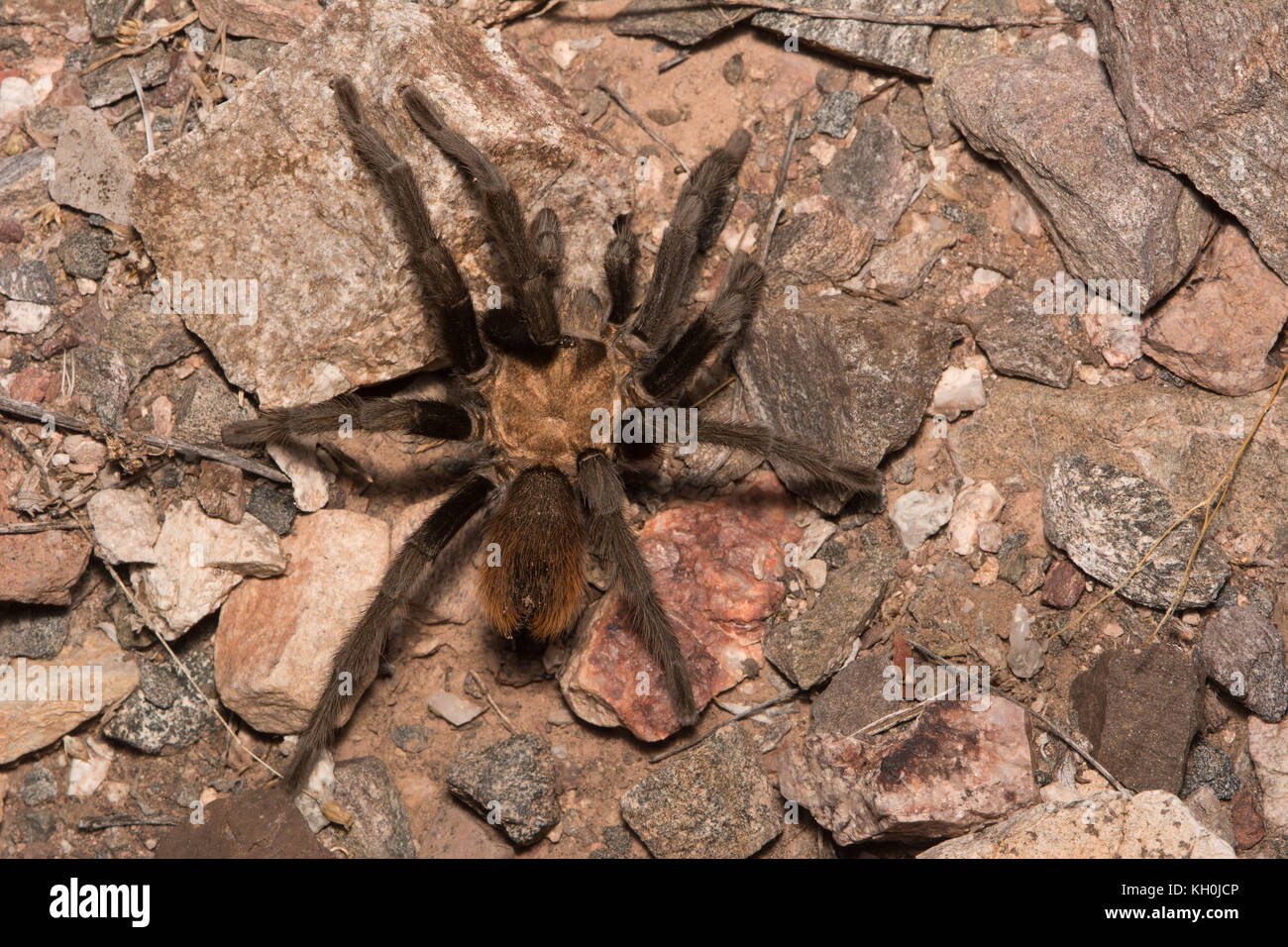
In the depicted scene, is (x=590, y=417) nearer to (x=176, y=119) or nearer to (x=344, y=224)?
(x=344, y=224)

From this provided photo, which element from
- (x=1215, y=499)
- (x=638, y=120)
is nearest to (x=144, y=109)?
(x=638, y=120)

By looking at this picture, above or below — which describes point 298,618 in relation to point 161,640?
above

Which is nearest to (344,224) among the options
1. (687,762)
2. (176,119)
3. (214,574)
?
(176,119)

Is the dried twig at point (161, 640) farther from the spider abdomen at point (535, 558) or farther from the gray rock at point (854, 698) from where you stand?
the gray rock at point (854, 698)

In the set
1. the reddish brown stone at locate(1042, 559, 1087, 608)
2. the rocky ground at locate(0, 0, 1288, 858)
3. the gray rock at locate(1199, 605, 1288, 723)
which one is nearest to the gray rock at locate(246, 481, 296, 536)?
the rocky ground at locate(0, 0, 1288, 858)

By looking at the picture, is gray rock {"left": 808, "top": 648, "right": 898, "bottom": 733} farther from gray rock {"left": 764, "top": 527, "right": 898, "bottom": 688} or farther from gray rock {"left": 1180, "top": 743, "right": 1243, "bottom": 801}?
gray rock {"left": 1180, "top": 743, "right": 1243, "bottom": 801}

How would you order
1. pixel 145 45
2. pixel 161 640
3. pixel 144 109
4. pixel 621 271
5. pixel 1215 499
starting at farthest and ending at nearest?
pixel 145 45, pixel 144 109, pixel 161 640, pixel 621 271, pixel 1215 499

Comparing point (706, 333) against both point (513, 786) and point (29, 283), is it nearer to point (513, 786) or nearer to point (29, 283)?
point (513, 786)
